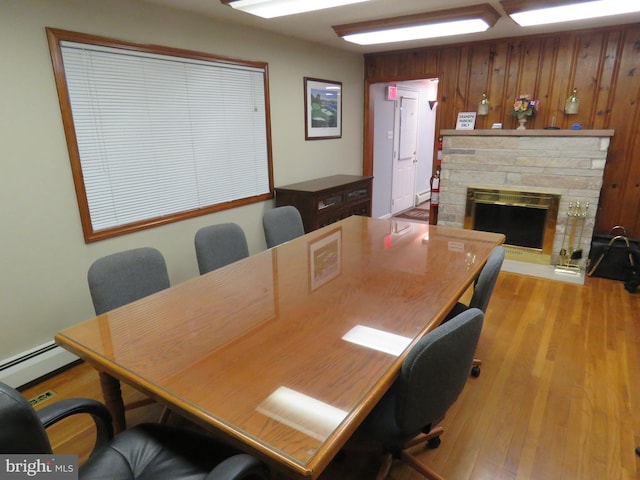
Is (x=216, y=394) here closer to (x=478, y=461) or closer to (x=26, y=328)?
(x=478, y=461)

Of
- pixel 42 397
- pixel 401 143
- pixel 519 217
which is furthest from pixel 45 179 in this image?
pixel 401 143

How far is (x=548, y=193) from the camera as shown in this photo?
13.1 feet

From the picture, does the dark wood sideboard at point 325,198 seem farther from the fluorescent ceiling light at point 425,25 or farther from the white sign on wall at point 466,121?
the fluorescent ceiling light at point 425,25

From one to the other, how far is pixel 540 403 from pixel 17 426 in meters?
2.32

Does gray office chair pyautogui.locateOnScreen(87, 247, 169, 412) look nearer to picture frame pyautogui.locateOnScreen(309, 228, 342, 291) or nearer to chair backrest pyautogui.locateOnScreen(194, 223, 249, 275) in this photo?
chair backrest pyautogui.locateOnScreen(194, 223, 249, 275)

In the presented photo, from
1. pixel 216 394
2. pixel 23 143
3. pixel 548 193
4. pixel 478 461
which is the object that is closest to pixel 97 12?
pixel 23 143

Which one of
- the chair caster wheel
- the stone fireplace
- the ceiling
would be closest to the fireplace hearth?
the stone fireplace

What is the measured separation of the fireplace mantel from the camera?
143 inches

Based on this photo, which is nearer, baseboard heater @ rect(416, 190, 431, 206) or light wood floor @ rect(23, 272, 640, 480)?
light wood floor @ rect(23, 272, 640, 480)

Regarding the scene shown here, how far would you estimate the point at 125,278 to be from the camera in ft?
6.14

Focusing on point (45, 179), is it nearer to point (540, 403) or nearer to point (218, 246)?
point (218, 246)

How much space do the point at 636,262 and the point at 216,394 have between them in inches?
158

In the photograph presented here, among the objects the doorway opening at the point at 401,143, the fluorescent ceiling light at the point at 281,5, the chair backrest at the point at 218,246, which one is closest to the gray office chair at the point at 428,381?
the chair backrest at the point at 218,246

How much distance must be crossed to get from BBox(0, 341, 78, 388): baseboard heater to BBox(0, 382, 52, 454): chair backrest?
1.71 metres
